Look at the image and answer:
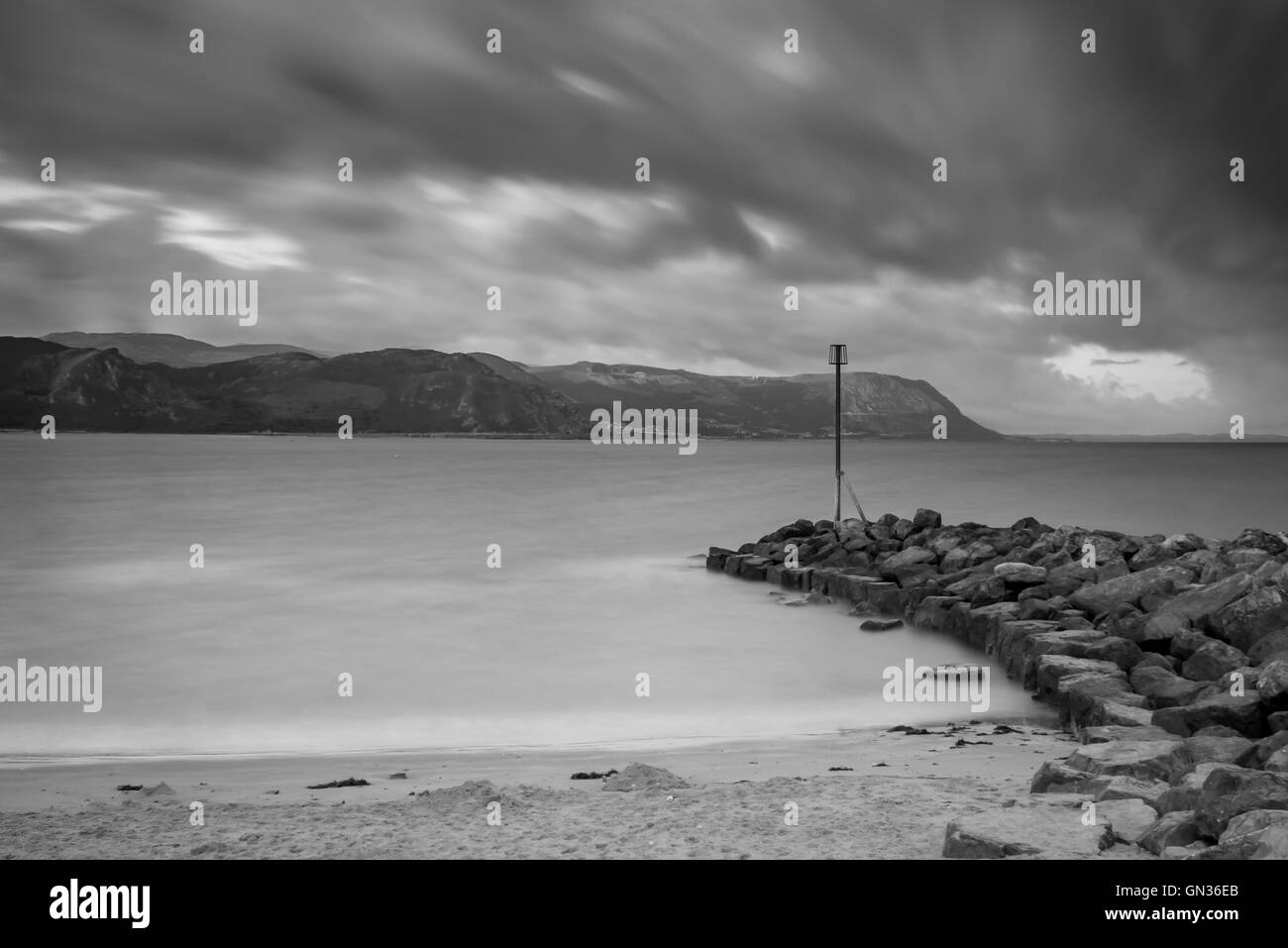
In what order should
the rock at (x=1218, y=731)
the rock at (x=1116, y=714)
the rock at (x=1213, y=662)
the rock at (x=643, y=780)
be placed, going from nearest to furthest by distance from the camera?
1. the rock at (x=643, y=780)
2. the rock at (x=1218, y=731)
3. the rock at (x=1116, y=714)
4. the rock at (x=1213, y=662)

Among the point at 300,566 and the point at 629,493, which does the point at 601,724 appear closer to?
the point at 300,566

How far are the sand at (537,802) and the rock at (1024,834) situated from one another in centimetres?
20

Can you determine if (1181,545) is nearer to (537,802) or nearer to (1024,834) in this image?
(1024,834)

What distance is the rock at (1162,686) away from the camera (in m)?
8.98

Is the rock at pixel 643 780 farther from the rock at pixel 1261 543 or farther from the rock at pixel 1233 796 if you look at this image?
the rock at pixel 1261 543

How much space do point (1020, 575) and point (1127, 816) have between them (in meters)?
10.5

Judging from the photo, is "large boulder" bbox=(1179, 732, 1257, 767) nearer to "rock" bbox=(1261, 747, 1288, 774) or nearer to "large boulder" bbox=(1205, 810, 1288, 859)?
"rock" bbox=(1261, 747, 1288, 774)

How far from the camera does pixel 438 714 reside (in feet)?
36.8

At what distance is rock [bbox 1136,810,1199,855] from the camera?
4.99 meters

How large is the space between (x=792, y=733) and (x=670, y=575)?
1328 cm

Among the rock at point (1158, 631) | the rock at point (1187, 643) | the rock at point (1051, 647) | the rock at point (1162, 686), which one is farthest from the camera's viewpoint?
the rock at point (1051, 647)

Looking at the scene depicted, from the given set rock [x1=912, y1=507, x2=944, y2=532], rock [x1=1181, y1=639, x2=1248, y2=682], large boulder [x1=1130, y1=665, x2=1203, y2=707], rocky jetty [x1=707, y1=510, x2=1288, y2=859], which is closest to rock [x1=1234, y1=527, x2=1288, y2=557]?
rocky jetty [x1=707, y1=510, x2=1288, y2=859]

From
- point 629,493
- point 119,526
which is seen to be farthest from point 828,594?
point 629,493

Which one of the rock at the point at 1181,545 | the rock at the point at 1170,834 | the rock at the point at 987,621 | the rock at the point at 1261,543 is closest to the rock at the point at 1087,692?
the rock at the point at 987,621
